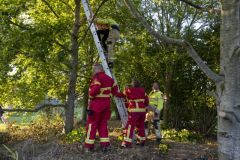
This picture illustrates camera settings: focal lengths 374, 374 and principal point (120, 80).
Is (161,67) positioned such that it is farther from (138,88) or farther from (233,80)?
(233,80)

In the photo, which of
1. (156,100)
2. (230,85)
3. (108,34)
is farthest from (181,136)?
(230,85)

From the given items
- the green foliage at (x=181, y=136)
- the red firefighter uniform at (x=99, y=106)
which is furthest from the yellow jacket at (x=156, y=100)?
the red firefighter uniform at (x=99, y=106)

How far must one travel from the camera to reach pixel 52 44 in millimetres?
10961

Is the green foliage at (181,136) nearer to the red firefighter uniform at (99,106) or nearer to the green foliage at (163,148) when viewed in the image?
the green foliage at (163,148)

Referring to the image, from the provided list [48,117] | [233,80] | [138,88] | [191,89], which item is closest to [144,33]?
[191,89]

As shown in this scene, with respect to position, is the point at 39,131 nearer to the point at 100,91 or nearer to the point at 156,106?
the point at 156,106

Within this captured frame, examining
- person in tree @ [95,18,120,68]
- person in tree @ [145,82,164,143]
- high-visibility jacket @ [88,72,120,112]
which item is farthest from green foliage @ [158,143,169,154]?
person in tree @ [95,18,120,68]

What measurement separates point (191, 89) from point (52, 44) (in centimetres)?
766

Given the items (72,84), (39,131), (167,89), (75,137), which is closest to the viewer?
(75,137)

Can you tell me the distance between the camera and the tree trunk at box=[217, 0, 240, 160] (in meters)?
6.10

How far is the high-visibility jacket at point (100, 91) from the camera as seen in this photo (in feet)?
27.1

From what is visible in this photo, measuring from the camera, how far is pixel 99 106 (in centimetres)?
838

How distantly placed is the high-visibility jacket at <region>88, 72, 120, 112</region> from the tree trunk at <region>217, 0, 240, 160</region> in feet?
9.65

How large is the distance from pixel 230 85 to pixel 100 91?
3.15m
